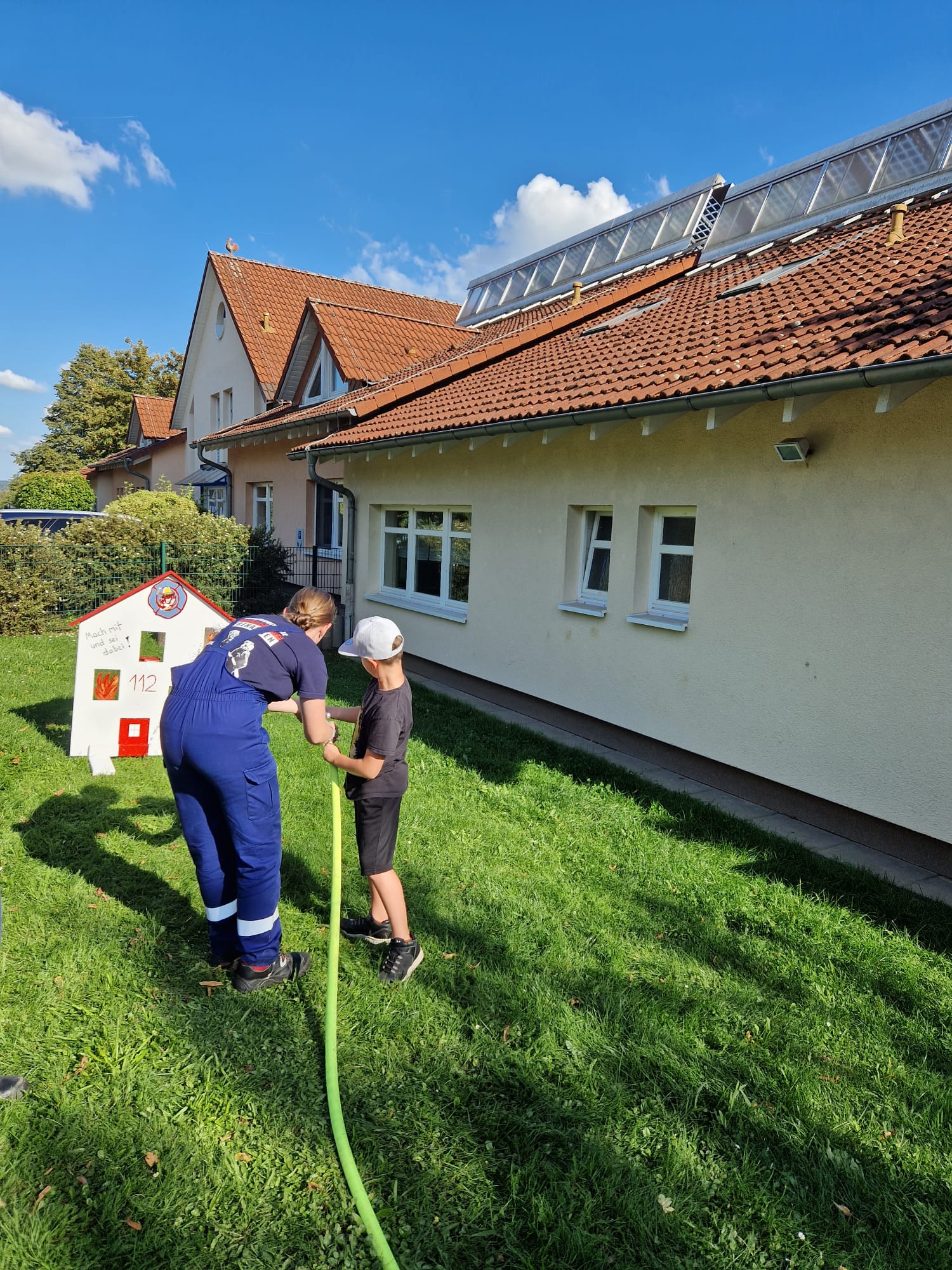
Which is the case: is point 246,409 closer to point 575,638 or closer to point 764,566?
point 575,638

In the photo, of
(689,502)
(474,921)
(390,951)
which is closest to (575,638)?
(689,502)

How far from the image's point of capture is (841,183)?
434 inches

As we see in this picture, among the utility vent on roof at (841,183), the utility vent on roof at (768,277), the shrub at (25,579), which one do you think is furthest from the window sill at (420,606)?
the utility vent on roof at (841,183)

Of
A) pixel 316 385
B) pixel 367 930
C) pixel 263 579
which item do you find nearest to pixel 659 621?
pixel 367 930

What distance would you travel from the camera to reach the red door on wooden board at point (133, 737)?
684 centimetres

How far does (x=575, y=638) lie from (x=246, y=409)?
15720 millimetres

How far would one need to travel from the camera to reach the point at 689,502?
277 inches

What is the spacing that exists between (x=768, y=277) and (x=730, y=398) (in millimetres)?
4382

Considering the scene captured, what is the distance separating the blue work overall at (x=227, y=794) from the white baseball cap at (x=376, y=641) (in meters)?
0.49

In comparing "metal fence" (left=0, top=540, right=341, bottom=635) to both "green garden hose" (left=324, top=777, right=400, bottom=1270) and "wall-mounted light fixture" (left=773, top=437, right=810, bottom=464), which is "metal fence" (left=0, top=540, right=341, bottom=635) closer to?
"wall-mounted light fixture" (left=773, top=437, right=810, bottom=464)

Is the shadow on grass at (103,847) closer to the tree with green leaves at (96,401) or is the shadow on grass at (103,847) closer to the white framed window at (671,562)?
the white framed window at (671,562)

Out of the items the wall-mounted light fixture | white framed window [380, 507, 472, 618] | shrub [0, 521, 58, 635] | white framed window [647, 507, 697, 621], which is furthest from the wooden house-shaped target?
shrub [0, 521, 58, 635]

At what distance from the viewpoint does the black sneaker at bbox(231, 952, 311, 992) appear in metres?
3.65

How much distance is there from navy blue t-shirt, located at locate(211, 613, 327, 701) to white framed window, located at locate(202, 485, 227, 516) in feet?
64.2
